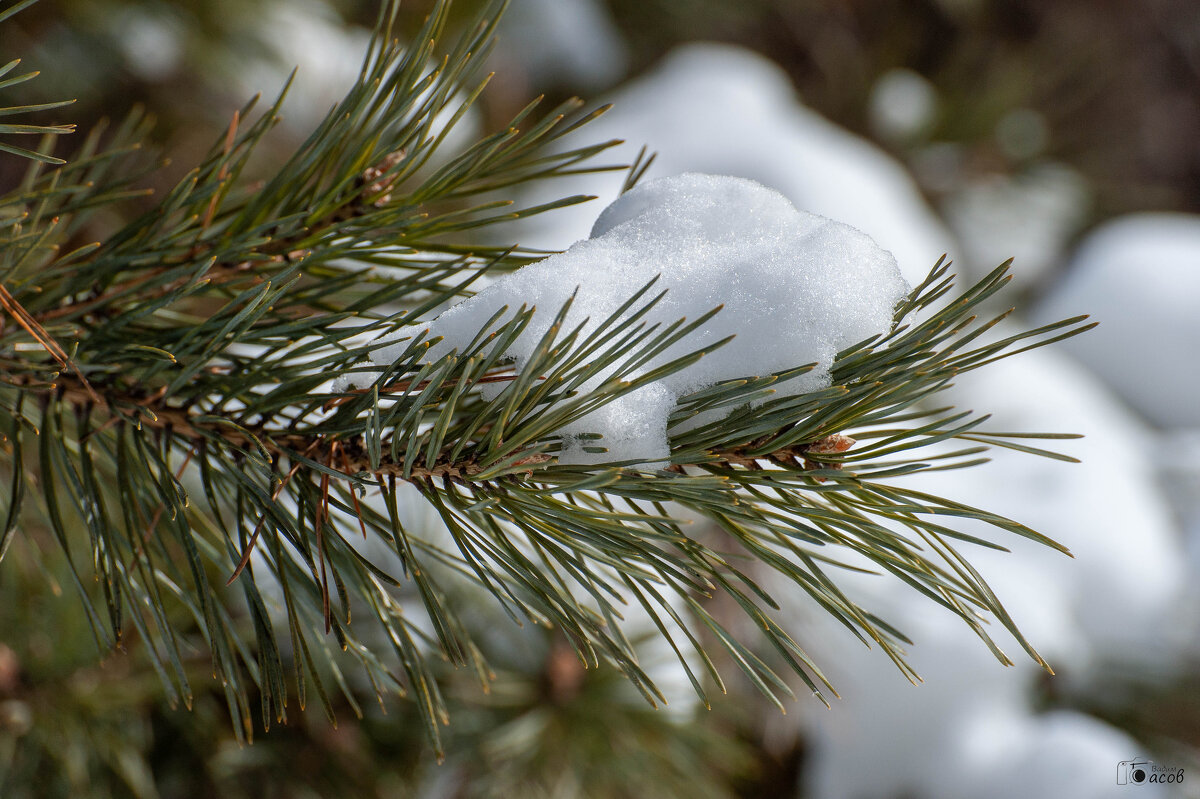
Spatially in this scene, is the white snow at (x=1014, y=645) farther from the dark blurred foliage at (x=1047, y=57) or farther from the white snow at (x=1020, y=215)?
the dark blurred foliage at (x=1047, y=57)

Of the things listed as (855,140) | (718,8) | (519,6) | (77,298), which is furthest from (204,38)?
(855,140)

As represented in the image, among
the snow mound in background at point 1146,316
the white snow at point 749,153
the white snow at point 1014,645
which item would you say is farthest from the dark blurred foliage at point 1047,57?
the white snow at point 1014,645

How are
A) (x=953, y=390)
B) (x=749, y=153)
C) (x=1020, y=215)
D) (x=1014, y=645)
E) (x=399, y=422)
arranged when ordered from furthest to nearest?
1. (x=1020, y=215)
2. (x=749, y=153)
3. (x=953, y=390)
4. (x=1014, y=645)
5. (x=399, y=422)

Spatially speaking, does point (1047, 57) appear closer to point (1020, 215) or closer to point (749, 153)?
point (1020, 215)

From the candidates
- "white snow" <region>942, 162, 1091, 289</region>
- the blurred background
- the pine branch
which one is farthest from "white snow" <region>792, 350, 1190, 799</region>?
the pine branch

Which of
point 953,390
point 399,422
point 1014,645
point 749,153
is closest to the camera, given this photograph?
point 399,422

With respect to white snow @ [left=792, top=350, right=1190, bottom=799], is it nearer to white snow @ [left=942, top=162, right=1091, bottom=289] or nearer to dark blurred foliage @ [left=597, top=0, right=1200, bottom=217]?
white snow @ [left=942, top=162, right=1091, bottom=289]

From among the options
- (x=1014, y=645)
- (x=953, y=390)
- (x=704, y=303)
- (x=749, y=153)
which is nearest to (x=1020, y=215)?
(x=749, y=153)
